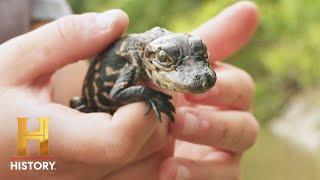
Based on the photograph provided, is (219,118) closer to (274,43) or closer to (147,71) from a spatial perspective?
(147,71)

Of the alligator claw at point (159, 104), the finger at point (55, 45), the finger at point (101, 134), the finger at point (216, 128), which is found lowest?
the finger at point (216, 128)

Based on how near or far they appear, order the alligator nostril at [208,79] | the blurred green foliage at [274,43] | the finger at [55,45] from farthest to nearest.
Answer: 1. the blurred green foliage at [274,43]
2. the finger at [55,45]
3. the alligator nostril at [208,79]

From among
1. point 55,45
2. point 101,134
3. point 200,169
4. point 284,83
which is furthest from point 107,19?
point 284,83

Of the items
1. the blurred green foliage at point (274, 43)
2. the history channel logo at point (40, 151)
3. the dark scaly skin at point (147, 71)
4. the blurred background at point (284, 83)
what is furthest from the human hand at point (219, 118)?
the blurred green foliage at point (274, 43)

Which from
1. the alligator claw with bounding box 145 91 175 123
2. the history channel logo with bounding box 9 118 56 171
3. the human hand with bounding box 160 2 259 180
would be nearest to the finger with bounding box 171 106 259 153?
the human hand with bounding box 160 2 259 180

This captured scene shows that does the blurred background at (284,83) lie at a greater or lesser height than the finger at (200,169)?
lesser

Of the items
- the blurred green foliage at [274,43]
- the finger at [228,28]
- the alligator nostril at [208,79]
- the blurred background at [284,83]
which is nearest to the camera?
the alligator nostril at [208,79]

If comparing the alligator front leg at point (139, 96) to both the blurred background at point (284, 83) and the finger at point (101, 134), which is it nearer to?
the finger at point (101, 134)
